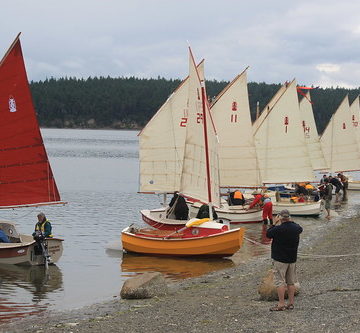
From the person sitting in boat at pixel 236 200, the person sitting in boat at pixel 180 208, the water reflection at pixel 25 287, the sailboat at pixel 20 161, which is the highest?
the sailboat at pixel 20 161

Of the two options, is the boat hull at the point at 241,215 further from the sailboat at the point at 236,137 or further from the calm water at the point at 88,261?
the calm water at the point at 88,261

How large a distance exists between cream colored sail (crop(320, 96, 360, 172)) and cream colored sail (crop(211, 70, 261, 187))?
2347 cm

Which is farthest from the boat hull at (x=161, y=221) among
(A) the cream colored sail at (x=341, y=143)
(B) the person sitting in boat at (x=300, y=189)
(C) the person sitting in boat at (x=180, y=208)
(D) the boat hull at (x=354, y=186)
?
(D) the boat hull at (x=354, y=186)

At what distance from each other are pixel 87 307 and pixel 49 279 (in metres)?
5.24

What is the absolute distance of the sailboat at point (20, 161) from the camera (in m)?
25.9

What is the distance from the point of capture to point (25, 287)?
77.2ft

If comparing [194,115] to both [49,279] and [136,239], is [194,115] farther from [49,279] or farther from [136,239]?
[49,279]

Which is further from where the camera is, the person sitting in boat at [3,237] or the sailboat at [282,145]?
the sailboat at [282,145]

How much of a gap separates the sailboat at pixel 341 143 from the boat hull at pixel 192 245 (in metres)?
35.3

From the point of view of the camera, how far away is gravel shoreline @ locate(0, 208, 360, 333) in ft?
48.1

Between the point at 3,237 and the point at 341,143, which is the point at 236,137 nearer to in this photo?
the point at 3,237

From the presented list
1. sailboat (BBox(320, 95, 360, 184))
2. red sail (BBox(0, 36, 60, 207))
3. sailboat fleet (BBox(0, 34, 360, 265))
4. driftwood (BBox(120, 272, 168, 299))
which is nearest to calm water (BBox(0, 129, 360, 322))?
sailboat fleet (BBox(0, 34, 360, 265))

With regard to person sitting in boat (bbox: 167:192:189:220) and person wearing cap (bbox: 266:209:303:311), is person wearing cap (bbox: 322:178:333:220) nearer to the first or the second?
person sitting in boat (bbox: 167:192:189:220)

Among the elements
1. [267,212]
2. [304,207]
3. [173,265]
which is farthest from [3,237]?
[304,207]
